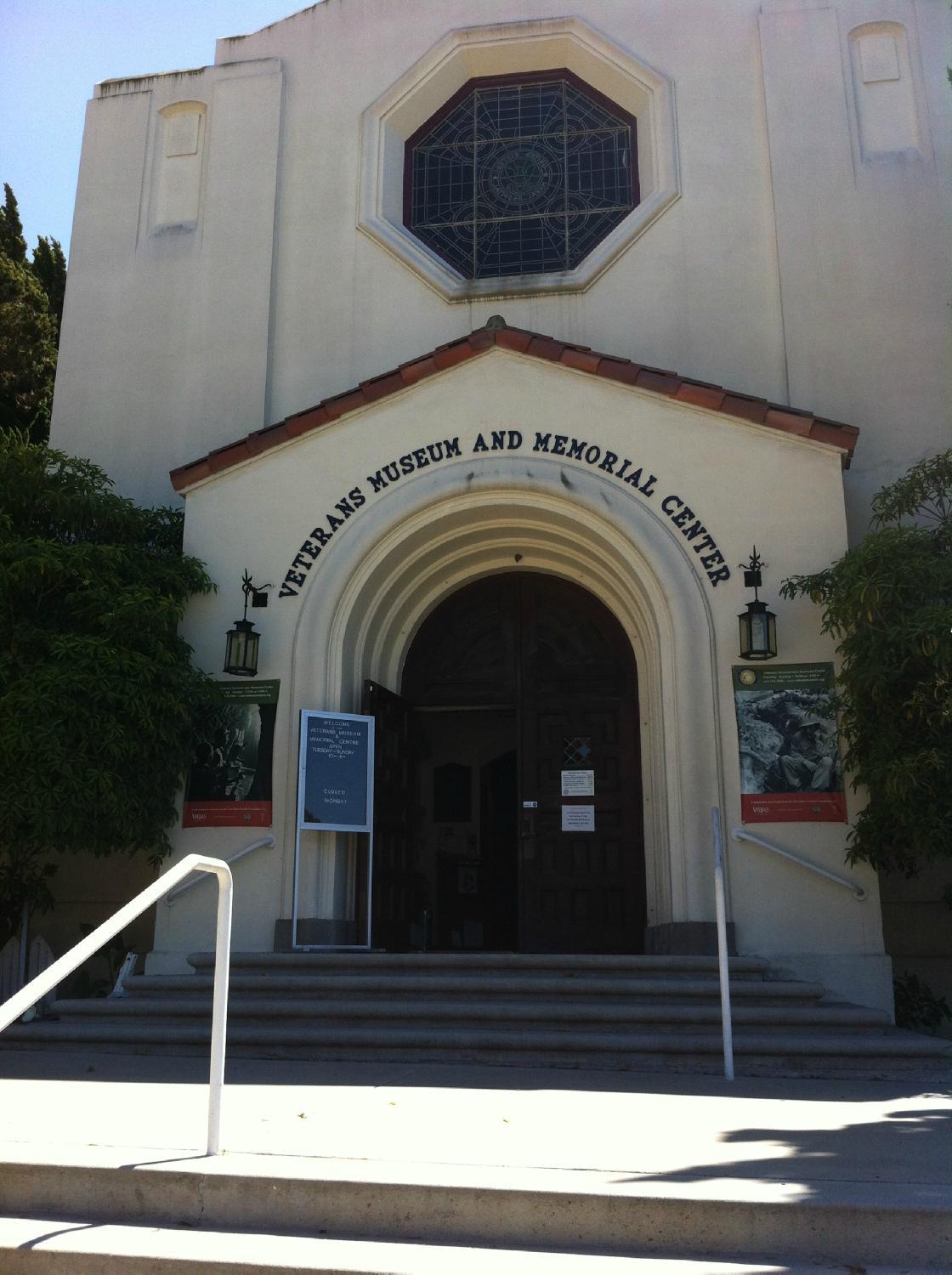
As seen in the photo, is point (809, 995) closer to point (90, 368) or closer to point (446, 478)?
point (446, 478)

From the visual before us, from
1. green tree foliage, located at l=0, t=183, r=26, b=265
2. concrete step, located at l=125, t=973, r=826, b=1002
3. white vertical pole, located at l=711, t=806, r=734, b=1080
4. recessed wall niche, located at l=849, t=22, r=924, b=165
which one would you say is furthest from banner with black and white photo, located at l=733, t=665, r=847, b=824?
green tree foliage, located at l=0, t=183, r=26, b=265

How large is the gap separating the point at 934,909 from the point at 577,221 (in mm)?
8460

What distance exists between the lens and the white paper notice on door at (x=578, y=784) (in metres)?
10.9

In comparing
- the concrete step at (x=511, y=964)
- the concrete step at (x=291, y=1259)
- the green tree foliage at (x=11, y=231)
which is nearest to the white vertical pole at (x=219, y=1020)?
the concrete step at (x=291, y=1259)

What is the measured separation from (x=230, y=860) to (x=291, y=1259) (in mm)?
6236

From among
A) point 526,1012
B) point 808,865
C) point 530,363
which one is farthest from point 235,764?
point 808,865

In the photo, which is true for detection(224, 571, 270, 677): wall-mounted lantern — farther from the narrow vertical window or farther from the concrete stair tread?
the narrow vertical window

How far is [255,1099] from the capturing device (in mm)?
5566

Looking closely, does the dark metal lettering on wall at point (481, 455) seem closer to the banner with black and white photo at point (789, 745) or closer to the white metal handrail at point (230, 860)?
the banner with black and white photo at point (789, 745)

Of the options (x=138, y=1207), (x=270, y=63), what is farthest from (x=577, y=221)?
(x=138, y=1207)

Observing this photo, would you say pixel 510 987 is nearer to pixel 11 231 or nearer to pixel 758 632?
pixel 758 632

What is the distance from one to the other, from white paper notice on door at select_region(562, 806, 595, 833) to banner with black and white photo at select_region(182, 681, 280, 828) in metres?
2.90

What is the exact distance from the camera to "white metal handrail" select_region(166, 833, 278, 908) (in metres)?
9.59

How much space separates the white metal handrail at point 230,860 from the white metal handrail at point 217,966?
497cm
